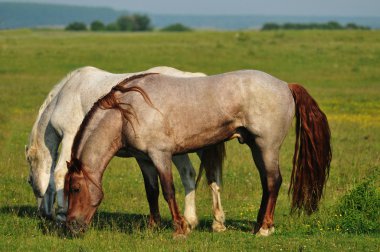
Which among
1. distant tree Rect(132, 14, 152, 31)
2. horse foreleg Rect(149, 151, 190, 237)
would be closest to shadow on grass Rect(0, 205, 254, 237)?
horse foreleg Rect(149, 151, 190, 237)

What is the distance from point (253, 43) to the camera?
5803cm

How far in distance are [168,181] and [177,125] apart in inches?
27.5

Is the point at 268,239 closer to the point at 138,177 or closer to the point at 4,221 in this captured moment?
the point at 4,221

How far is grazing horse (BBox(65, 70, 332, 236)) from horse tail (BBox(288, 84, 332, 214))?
0.02m

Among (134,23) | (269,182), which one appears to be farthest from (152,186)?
(134,23)

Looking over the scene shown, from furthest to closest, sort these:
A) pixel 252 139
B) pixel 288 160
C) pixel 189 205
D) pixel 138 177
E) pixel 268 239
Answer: pixel 288 160 < pixel 138 177 < pixel 189 205 < pixel 252 139 < pixel 268 239

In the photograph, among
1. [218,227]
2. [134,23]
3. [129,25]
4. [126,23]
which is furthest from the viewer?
[134,23]

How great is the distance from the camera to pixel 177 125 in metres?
9.78

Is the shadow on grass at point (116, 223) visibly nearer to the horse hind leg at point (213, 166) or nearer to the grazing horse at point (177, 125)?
the horse hind leg at point (213, 166)

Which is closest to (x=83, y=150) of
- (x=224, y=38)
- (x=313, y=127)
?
(x=313, y=127)

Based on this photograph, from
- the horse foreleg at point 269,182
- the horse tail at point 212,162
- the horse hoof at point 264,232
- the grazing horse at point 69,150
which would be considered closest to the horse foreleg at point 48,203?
the grazing horse at point 69,150

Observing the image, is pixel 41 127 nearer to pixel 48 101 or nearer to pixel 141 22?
pixel 48 101

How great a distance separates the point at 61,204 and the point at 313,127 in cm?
350

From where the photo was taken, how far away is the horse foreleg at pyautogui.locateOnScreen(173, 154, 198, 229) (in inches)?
428
